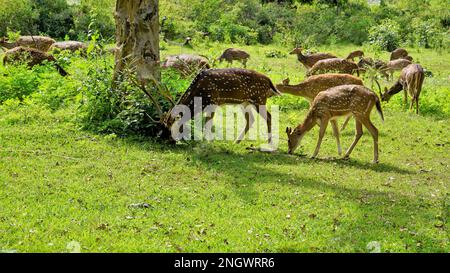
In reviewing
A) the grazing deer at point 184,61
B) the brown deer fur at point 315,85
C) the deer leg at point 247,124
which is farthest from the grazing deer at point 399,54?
the deer leg at point 247,124

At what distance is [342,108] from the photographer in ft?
35.2

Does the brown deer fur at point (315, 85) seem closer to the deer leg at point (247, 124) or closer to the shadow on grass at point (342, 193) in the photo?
the deer leg at point (247, 124)

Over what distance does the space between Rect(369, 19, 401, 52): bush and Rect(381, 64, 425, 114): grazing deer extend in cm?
1421

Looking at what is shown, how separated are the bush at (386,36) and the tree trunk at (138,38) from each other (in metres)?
20.6

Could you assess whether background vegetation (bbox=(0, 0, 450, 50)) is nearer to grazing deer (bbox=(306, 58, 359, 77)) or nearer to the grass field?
grazing deer (bbox=(306, 58, 359, 77))

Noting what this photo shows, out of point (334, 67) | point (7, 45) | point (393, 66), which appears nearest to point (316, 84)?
point (334, 67)

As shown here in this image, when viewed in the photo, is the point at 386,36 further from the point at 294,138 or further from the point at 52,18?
the point at 294,138

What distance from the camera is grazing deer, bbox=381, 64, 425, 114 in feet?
51.3

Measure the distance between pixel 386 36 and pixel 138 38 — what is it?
2206 centimetres

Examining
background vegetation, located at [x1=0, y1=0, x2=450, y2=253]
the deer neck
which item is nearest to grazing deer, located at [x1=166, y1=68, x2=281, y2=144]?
background vegetation, located at [x1=0, y1=0, x2=450, y2=253]

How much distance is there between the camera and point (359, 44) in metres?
33.0

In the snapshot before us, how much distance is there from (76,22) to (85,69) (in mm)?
17133

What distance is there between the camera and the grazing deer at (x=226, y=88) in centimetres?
1110
